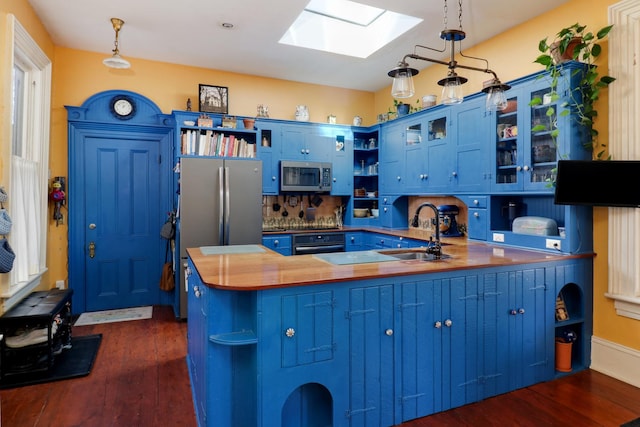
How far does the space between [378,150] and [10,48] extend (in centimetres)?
418

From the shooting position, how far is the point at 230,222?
426cm

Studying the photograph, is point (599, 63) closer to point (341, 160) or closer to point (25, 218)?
point (341, 160)

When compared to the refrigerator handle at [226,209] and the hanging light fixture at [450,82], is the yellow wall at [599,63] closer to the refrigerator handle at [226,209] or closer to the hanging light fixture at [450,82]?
the hanging light fixture at [450,82]

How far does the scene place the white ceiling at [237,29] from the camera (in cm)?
333

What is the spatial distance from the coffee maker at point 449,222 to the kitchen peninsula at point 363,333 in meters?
1.47

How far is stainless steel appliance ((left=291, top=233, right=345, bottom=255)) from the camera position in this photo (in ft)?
15.9

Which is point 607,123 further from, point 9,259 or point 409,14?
point 9,259

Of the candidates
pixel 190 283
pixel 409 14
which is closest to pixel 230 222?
pixel 190 283

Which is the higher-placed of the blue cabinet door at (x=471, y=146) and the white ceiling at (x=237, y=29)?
the white ceiling at (x=237, y=29)

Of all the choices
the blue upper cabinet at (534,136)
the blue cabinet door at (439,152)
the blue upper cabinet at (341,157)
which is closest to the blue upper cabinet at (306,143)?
the blue upper cabinet at (341,157)

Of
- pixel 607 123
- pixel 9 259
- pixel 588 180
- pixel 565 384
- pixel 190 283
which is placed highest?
pixel 607 123

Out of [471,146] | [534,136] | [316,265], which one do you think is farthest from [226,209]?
[534,136]

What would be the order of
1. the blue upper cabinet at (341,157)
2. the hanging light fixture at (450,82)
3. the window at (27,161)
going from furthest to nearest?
the blue upper cabinet at (341,157)
the window at (27,161)
the hanging light fixture at (450,82)

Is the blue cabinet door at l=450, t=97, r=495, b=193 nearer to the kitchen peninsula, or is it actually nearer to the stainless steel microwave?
the kitchen peninsula
